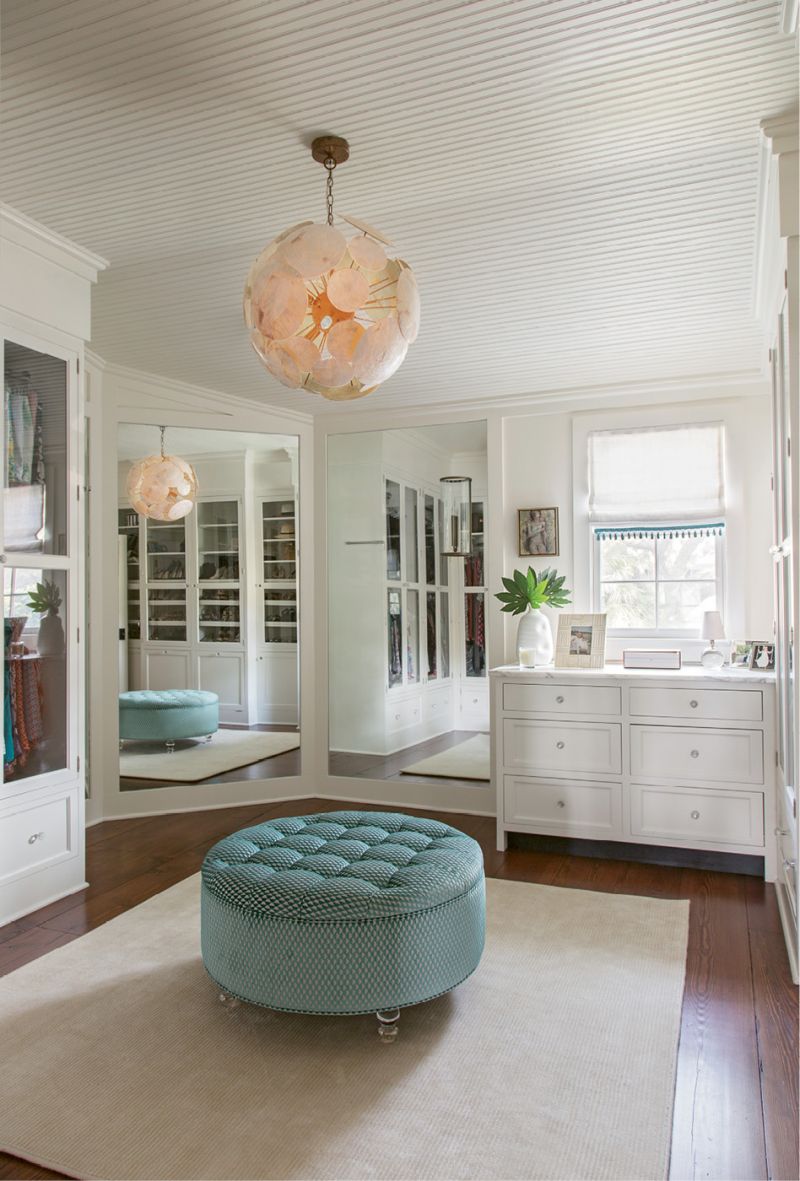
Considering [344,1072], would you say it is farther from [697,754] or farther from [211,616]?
[211,616]

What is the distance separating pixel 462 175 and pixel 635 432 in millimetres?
2301

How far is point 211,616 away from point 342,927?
288 cm

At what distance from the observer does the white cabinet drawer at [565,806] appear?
3924mm

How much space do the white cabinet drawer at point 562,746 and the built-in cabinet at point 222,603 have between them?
1.59 meters

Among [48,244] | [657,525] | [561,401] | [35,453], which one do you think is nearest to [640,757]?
[657,525]

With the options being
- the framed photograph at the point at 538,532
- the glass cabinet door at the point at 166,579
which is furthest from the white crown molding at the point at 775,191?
the glass cabinet door at the point at 166,579

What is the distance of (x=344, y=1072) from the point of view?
6.89 ft

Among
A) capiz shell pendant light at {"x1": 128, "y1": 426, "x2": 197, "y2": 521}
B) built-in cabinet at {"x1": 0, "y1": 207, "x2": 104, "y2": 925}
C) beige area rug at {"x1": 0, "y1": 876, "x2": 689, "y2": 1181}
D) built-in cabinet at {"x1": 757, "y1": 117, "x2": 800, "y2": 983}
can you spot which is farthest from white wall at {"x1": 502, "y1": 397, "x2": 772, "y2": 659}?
built-in cabinet at {"x1": 0, "y1": 207, "x2": 104, "y2": 925}

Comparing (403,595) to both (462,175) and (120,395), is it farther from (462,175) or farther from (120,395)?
(462,175)

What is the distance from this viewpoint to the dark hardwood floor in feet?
6.10

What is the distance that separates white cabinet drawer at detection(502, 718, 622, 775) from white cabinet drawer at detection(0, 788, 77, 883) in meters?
2.06

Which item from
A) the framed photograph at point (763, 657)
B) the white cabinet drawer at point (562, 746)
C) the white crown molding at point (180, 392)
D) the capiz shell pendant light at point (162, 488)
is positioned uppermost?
the white crown molding at point (180, 392)

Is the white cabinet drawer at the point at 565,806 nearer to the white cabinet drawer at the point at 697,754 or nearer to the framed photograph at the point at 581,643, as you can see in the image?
the white cabinet drawer at the point at 697,754

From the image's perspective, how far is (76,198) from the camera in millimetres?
2771
